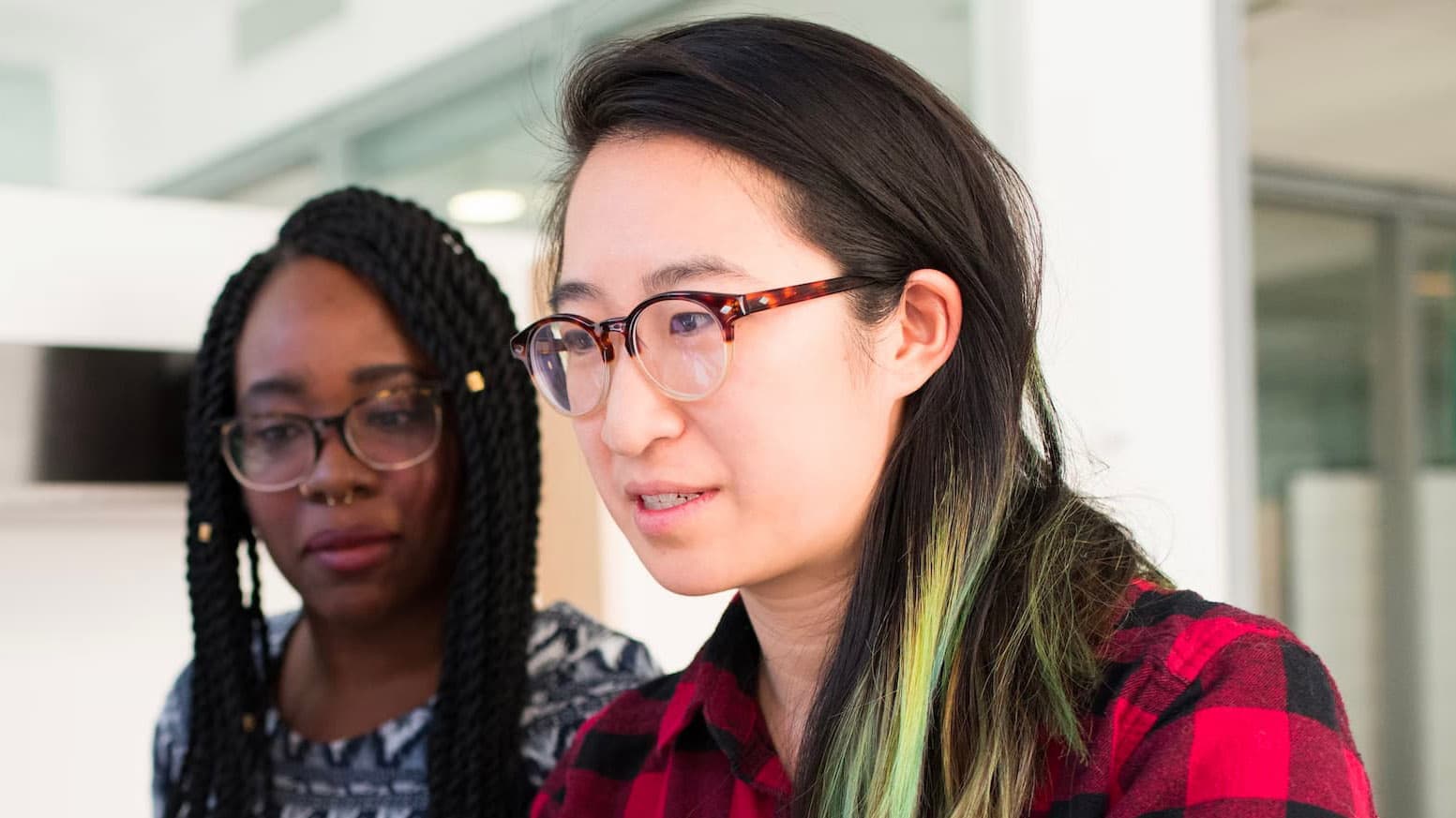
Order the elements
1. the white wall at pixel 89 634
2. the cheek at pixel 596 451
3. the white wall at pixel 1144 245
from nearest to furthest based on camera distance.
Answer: the cheek at pixel 596 451 < the white wall at pixel 89 634 < the white wall at pixel 1144 245

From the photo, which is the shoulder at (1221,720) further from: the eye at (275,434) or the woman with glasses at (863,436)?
the eye at (275,434)

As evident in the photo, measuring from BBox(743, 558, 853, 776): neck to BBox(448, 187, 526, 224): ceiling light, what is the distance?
1516 mm

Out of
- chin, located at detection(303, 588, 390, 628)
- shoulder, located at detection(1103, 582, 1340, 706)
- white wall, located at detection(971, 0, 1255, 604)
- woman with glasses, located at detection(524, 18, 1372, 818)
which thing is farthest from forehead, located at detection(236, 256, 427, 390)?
white wall, located at detection(971, 0, 1255, 604)

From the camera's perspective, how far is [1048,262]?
9.34ft

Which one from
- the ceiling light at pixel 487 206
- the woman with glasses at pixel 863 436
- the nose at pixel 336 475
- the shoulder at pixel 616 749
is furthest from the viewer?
the ceiling light at pixel 487 206

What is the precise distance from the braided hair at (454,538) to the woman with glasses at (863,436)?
0.51 m

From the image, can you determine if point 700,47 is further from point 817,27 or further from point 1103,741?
point 1103,741

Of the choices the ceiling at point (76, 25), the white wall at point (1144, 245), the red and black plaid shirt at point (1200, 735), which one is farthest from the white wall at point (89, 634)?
the white wall at point (1144, 245)

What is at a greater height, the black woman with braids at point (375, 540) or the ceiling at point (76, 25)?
the ceiling at point (76, 25)

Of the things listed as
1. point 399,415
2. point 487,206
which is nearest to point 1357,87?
point 487,206

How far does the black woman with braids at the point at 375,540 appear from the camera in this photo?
161cm

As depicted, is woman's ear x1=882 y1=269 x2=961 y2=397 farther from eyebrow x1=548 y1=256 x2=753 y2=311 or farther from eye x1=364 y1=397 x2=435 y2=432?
eye x1=364 y1=397 x2=435 y2=432

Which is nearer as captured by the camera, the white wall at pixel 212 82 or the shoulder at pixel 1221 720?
the shoulder at pixel 1221 720

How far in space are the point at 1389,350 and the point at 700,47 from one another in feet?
8.79
